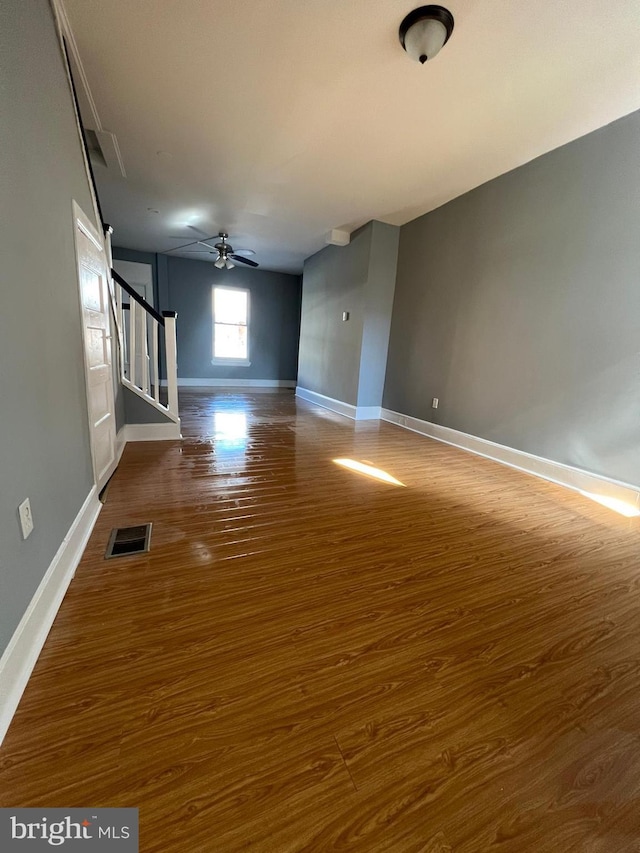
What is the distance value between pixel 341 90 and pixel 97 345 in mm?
2490

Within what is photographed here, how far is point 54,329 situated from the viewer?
1480 millimetres

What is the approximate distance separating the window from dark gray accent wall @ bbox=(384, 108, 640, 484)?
460 cm

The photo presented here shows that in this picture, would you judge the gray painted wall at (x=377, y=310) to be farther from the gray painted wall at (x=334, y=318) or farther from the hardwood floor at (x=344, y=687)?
the hardwood floor at (x=344, y=687)

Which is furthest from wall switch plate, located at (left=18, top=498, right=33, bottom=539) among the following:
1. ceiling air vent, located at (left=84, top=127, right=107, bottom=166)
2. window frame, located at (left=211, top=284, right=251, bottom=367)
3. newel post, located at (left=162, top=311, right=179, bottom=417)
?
window frame, located at (left=211, top=284, right=251, bottom=367)

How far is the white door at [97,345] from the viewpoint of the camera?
6.58ft

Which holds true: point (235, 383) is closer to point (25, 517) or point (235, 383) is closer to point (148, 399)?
point (148, 399)

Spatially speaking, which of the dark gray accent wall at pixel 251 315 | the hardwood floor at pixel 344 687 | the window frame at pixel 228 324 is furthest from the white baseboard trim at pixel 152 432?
the window frame at pixel 228 324

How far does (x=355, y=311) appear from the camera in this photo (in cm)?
506

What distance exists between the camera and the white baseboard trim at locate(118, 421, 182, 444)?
350cm

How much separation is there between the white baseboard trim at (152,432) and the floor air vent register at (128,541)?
1836 millimetres

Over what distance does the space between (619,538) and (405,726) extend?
6.47ft

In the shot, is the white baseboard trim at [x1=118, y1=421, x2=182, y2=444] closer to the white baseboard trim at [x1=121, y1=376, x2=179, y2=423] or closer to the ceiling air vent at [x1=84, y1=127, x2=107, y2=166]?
the white baseboard trim at [x1=121, y1=376, x2=179, y2=423]

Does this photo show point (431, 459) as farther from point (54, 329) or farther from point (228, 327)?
point (228, 327)

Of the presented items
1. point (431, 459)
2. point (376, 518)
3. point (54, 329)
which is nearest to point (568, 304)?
point (431, 459)
